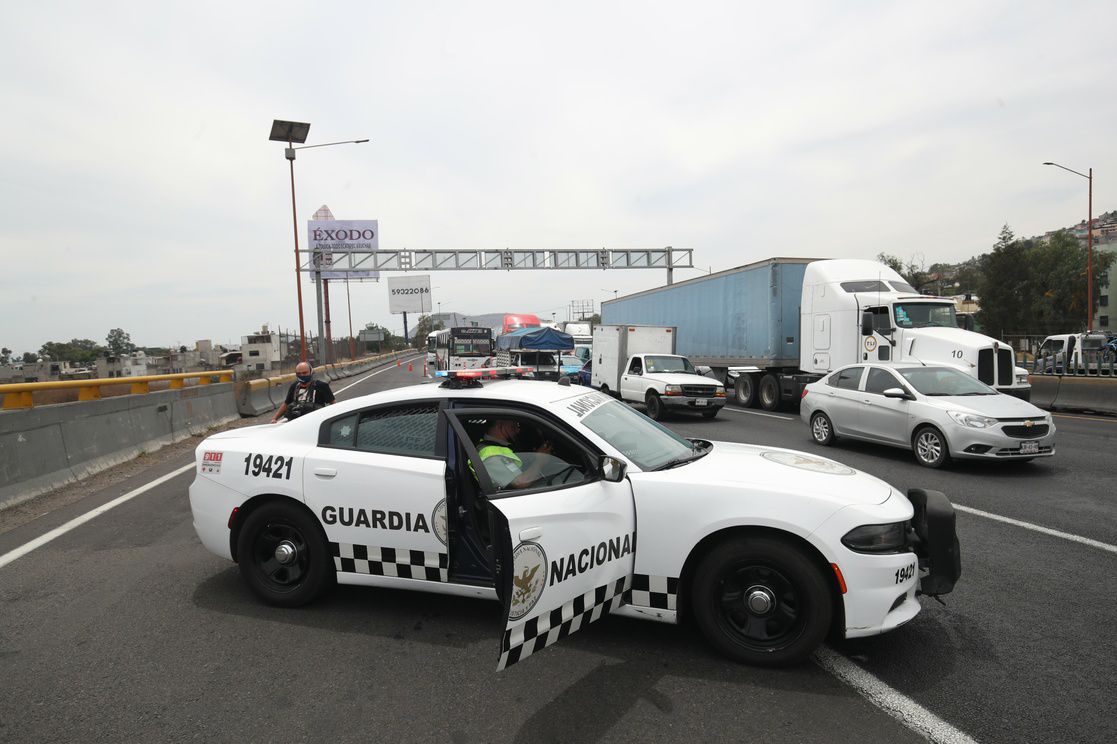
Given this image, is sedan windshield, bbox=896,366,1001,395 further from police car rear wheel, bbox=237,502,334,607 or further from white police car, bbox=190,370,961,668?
police car rear wheel, bbox=237,502,334,607

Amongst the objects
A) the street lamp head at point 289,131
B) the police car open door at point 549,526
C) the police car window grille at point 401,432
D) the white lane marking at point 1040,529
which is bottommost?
the white lane marking at point 1040,529

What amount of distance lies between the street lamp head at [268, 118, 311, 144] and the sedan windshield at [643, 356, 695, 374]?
714 inches

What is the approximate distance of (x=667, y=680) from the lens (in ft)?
10.2

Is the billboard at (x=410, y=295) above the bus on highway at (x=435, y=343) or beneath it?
above

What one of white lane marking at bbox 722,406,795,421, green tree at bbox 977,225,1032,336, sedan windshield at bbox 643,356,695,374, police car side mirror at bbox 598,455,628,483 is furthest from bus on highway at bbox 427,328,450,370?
green tree at bbox 977,225,1032,336

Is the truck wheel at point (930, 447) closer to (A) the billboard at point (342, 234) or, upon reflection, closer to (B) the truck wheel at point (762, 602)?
(B) the truck wheel at point (762, 602)

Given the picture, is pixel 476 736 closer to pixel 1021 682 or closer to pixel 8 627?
pixel 1021 682

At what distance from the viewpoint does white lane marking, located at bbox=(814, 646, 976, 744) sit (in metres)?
2.62

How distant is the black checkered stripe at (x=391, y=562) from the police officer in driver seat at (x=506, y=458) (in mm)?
614

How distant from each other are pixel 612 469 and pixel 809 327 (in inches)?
558

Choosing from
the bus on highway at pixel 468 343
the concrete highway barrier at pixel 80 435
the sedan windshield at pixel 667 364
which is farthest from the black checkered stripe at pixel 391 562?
the bus on highway at pixel 468 343

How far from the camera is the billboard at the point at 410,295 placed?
67.6 meters

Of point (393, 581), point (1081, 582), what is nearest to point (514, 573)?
point (393, 581)

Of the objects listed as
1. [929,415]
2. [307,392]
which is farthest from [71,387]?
[929,415]
